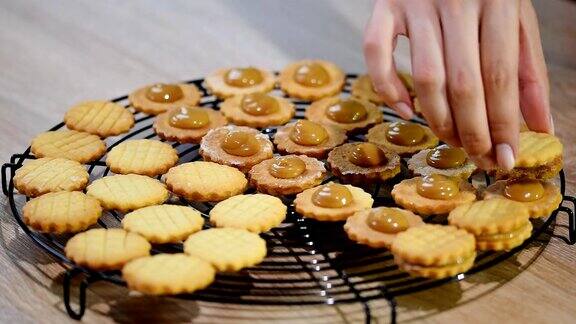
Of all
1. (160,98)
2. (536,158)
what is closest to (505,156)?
(536,158)

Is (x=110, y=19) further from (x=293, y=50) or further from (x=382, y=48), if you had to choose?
(x=382, y=48)

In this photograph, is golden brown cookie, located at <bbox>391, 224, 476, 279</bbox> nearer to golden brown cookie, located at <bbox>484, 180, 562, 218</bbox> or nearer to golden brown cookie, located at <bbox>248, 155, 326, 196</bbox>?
golden brown cookie, located at <bbox>484, 180, 562, 218</bbox>

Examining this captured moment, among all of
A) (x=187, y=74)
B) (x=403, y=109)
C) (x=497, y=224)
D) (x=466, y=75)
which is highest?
(x=466, y=75)

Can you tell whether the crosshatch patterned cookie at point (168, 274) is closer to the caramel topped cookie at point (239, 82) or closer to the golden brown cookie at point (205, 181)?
the golden brown cookie at point (205, 181)

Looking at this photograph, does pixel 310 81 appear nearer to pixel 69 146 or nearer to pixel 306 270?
pixel 69 146

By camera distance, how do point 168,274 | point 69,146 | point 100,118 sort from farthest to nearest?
point 100,118 → point 69,146 → point 168,274

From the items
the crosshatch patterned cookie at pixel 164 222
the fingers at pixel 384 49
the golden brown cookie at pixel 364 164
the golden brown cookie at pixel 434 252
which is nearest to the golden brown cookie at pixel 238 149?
the golden brown cookie at pixel 364 164
